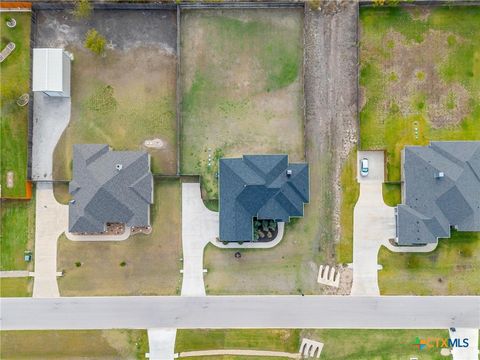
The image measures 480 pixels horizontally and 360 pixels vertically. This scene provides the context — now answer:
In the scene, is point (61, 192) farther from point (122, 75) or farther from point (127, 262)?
point (122, 75)

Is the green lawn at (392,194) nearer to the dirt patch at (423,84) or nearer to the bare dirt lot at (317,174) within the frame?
the bare dirt lot at (317,174)

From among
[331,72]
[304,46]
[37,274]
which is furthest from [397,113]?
[37,274]

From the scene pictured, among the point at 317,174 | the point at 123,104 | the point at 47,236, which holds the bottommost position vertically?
the point at 47,236

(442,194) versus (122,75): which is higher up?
(122,75)

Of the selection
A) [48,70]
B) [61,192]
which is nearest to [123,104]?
[48,70]

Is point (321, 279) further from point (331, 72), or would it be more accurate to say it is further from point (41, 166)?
point (41, 166)

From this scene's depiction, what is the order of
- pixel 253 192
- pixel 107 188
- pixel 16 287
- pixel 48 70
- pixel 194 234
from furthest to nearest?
pixel 194 234 → pixel 16 287 → pixel 48 70 → pixel 107 188 → pixel 253 192

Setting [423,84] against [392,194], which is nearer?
[392,194]

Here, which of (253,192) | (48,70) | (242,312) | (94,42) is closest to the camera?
(253,192)
